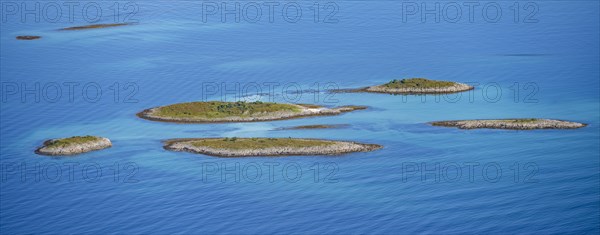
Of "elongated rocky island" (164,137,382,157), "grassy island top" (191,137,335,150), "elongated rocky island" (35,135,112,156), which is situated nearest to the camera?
"elongated rocky island" (164,137,382,157)

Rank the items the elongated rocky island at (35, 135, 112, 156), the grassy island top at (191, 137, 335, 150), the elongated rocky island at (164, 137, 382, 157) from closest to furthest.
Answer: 1. the elongated rocky island at (164, 137, 382, 157)
2. the grassy island top at (191, 137, 335, 150)
3. the elongated rocky island at (35, 135, 112, 156)

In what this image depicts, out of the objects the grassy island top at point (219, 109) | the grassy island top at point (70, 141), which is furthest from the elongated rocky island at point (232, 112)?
the grassy island top at point (70, 141)

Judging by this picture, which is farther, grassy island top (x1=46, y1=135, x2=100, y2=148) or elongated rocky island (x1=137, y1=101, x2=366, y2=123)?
elongated rocky island (x1=137, y1=101, x2=366, y2=123)

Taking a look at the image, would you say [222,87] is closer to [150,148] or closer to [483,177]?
[150,148]

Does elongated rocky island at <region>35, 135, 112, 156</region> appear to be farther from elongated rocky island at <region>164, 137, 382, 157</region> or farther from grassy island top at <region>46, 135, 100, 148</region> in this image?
elongated rocky island at <region>164, 137, 382, 157</region>

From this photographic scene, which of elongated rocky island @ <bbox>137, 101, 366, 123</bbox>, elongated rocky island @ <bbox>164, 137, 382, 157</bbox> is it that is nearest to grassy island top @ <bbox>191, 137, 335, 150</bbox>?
elongated rocky island @ <bbox>164, 137, 382, 157</bbox>

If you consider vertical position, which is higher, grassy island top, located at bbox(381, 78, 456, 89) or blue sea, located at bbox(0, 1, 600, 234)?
grassy island top, located at bbox(381, 78, 456, 89)

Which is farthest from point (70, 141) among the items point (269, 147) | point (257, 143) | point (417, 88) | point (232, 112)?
point (417, 88)

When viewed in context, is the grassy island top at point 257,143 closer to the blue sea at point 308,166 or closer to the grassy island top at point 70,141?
the blue sea at point 308,166
